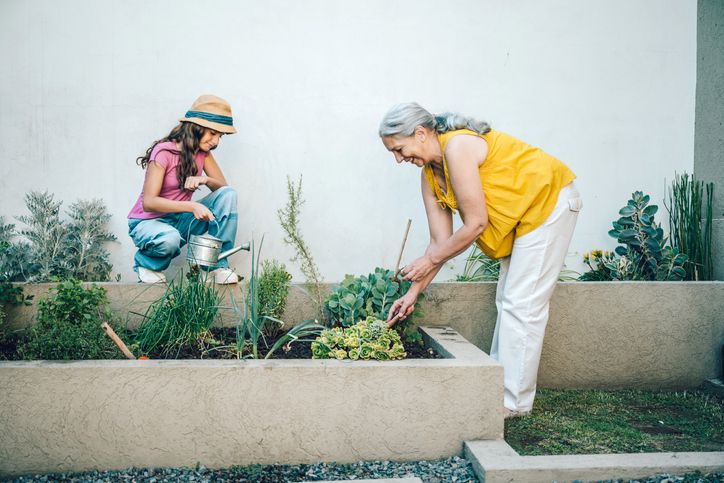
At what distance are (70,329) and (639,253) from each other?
3.10 m

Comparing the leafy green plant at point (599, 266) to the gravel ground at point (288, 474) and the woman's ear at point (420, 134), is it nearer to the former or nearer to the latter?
the woman's ear at point (420, 134)

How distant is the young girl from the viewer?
3.19m

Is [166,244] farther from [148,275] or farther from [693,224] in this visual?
[693,224]

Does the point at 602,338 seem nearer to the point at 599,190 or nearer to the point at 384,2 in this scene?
the point at 599,190

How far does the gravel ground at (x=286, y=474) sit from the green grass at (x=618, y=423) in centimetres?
35

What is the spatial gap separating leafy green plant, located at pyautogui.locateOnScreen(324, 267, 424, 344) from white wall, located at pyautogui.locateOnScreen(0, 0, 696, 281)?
32.6 inches

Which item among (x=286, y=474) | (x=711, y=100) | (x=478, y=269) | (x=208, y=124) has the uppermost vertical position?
(x=711, y=100)

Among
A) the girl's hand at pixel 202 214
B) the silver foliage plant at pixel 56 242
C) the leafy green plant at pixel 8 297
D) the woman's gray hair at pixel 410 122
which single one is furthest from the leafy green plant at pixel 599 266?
the leafy green plant at pixel 8 297

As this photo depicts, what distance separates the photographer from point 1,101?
3691 millimetres

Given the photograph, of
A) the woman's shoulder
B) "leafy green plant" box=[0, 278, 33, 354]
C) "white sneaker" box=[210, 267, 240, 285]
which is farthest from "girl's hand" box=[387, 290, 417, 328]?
"leafy green plant" box=[0, 278, 33, 354]

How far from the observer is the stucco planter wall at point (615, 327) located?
3.26 meters

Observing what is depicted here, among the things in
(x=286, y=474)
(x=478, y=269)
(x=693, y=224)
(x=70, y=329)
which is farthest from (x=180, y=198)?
(x=693, y=224)

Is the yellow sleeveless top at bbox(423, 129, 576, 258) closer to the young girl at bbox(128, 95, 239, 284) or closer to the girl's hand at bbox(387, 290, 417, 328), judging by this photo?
the girl's hand at bbox(387, 290, 417, 328)

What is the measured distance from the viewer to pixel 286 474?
88.5 inches
